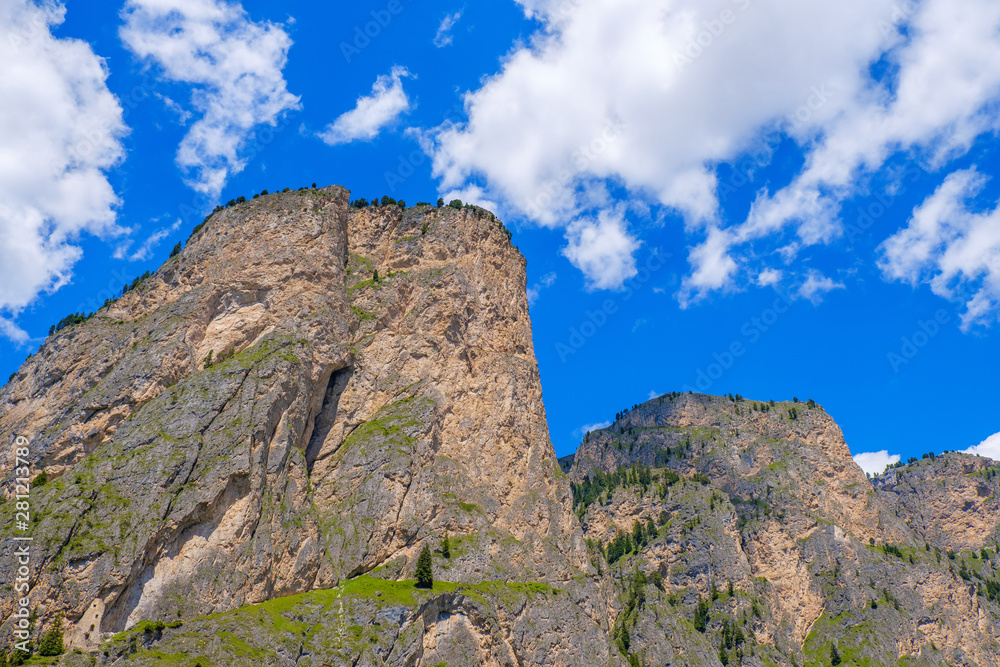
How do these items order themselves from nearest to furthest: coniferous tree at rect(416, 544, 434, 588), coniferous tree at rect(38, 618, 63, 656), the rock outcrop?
1. coniferous tree at rect(38, 618, 63, 656)
2. the rock outcrop
3. coniferous tree at rect(416, 544, 434, 588)

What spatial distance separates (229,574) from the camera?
124 metres

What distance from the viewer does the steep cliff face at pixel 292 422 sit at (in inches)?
4828

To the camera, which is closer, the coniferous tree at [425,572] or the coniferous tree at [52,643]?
the coniferous tree at [52,643]

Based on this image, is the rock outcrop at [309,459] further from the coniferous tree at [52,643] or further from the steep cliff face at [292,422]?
the coniferous tree at [52,643]

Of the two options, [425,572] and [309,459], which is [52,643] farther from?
[425,572]

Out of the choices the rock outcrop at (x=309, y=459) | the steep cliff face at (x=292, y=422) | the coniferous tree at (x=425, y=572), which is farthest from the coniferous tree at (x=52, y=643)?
the coniferous tree at (x=425, y=572)

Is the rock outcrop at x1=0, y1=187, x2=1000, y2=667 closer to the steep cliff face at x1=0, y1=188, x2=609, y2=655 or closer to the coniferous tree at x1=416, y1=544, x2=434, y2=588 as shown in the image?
the steep cliff face at x1=0, y1=188, x2=609, y2=655

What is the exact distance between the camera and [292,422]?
14750cm

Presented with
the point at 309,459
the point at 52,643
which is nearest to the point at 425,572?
the point at 309,459

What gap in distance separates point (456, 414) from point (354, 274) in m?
43.7

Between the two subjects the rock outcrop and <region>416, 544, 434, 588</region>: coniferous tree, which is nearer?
the rock outcrop

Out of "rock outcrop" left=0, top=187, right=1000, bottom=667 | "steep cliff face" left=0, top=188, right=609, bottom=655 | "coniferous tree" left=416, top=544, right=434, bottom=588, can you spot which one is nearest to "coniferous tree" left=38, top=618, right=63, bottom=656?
"steep cliff face" left=0, top=188, right=609, bottom=655

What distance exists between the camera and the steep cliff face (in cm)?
12262

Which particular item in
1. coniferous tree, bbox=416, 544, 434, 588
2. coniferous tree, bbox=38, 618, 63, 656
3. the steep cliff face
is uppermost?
the steep cliff face
